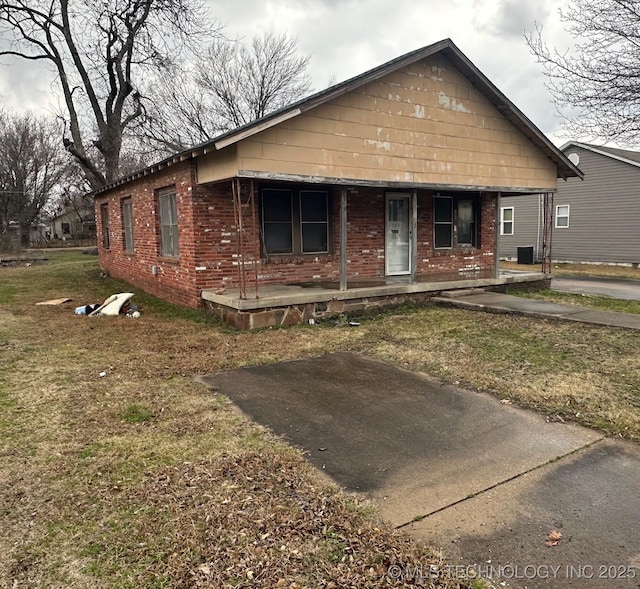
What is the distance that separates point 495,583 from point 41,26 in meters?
26.1

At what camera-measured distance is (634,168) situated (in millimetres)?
19812

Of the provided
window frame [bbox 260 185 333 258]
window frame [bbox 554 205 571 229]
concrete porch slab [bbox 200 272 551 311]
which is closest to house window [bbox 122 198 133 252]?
window frame [bbox 260 185 333 258]

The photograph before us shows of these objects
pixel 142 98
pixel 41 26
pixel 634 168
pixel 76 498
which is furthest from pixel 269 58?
pixel 76 498

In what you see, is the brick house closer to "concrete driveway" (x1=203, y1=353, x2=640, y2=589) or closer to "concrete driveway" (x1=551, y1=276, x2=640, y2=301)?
"concrete driveway" (x1=551, y1=276, x2=640, y2=301)

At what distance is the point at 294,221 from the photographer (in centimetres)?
1048

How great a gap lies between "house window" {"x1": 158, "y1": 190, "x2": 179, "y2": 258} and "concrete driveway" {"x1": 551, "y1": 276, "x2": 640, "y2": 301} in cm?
995

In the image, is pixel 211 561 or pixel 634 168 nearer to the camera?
pixel 211 561

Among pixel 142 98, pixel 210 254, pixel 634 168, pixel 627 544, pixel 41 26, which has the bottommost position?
pixel 627 544

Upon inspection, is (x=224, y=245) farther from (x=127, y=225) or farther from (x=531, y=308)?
(x=531, y=308)

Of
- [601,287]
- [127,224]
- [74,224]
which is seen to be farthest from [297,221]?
[74,224]

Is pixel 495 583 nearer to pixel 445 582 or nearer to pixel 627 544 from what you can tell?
pixel 445 582

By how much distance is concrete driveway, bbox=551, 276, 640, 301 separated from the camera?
12492mm

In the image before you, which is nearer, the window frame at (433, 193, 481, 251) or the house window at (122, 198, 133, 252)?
the window frame at (433, 193, 481, 251)

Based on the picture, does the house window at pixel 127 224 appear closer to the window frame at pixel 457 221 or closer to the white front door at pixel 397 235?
the white front door at pixel 397 235
